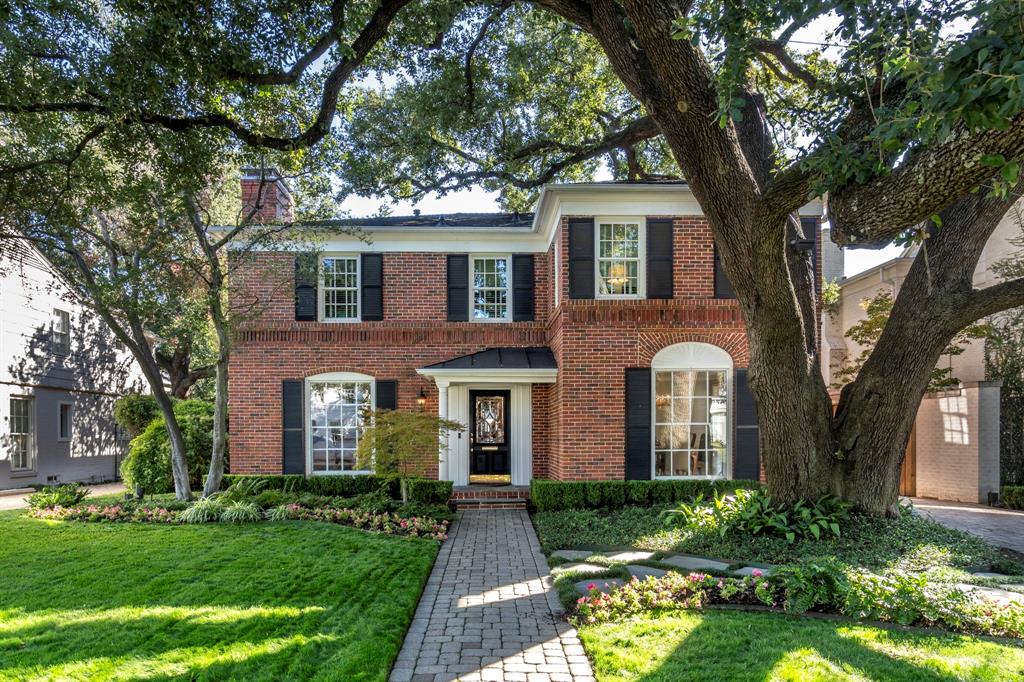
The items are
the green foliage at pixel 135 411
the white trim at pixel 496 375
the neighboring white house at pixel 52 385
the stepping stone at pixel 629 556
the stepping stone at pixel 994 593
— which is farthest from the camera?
Answer: the neighboring white house at pixel 52 385

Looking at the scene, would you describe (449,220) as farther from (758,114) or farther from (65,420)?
(65,420)

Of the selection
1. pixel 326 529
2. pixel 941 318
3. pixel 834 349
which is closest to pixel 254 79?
pixel 326 529

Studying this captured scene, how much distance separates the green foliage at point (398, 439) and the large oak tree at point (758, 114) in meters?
4.61

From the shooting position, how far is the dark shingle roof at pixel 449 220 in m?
12.9

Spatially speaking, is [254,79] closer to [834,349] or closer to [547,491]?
[547,491]

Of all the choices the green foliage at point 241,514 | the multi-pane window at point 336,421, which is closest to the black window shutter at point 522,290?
the multi-pane window at point 336,421

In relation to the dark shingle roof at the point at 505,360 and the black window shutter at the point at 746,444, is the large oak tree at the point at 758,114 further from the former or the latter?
the dark shingle roof at the point at 505,360

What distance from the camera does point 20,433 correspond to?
50.4ft

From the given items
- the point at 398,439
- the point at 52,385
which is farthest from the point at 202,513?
the point at 52,385

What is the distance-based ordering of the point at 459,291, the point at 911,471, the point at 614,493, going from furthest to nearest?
the point at 911,471
the point at 459,291
the point at 614,493

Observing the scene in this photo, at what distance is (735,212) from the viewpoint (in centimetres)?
646

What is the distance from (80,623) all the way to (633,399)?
831cm

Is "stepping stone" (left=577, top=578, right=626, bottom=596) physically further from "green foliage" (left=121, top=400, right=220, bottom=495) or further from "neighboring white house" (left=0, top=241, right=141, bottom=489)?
"neighboring white house" (left=0, top=241, right=141, bottom=489)

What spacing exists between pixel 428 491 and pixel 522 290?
4.61 m
